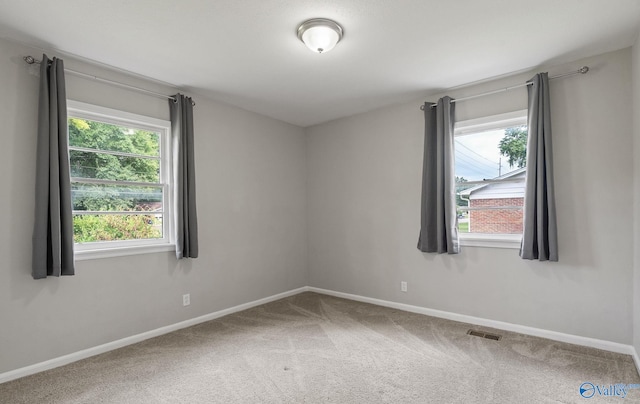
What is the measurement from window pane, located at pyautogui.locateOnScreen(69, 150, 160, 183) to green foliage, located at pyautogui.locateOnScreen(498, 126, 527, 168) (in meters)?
3.62

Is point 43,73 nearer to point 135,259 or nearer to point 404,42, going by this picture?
point 135,259

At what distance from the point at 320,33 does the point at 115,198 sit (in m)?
2.40

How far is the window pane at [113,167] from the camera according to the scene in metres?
2.99

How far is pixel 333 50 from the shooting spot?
9.34 ft

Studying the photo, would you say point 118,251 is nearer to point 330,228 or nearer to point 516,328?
point 330,228

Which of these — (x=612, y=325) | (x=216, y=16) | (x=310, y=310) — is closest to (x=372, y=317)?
(x=310, y=310)

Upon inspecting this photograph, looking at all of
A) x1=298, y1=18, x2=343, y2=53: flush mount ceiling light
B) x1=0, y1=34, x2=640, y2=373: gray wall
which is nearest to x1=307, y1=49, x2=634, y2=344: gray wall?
x1=0, y1=34, x2=640, y2=373: gray wall

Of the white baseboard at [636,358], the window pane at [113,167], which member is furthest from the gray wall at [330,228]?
the window pane at [113,167]

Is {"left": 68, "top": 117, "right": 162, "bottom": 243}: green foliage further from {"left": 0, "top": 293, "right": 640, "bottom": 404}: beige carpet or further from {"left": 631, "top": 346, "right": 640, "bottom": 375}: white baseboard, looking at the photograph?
{"left": 631, "top": 346, "right": 640, "bottom": 375}: white baseboard

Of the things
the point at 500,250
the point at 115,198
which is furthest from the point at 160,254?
the point at 500,250

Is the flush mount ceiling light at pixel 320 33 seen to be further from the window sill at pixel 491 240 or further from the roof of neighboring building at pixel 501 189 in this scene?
the window sill at pixel 491 240

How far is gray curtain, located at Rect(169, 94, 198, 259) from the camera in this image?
349 cm

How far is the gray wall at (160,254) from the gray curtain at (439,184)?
2017mm

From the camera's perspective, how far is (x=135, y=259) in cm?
326
